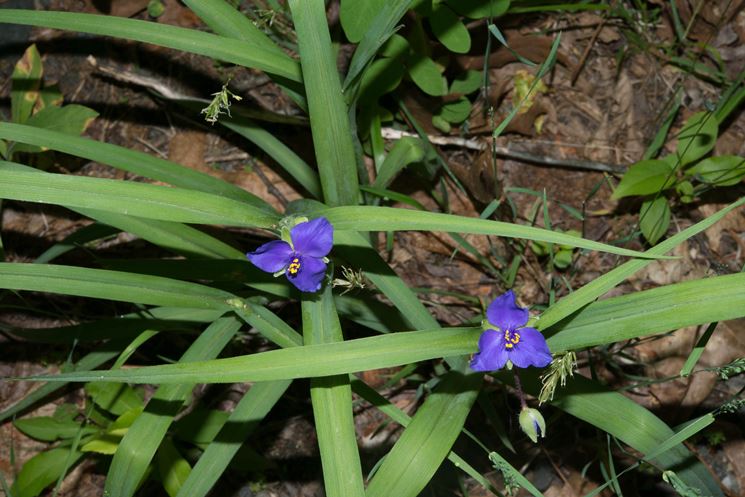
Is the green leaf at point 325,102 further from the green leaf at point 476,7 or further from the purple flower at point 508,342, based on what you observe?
the green leaf at point 476,7

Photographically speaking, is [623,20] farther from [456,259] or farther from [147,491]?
[147,491]

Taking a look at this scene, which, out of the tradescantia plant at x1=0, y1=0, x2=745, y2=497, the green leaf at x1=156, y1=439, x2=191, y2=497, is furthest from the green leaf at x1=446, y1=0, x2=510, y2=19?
the green leaf at x1=156, y1=439, x2=191, y2=497

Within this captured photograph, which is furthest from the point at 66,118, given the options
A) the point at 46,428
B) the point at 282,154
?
the point at 46,428

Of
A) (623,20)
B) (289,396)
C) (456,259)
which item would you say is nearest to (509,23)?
(623,20)

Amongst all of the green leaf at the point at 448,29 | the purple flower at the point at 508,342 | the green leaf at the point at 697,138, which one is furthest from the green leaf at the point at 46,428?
the green leaf at the point at 697,138

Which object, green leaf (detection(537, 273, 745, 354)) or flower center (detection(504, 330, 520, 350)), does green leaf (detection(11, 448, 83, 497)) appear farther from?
green leaf (detection(537, 273, 745, 354))
